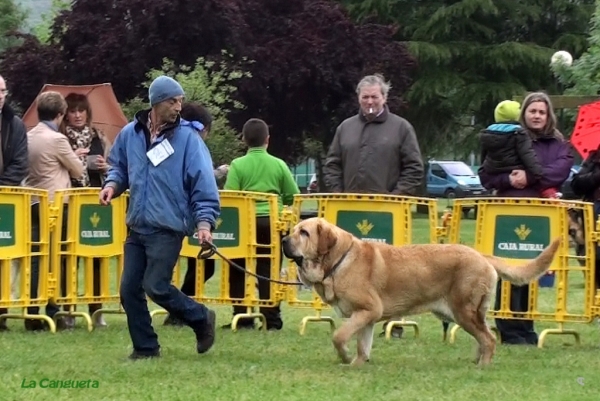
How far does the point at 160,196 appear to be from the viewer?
8141 mm

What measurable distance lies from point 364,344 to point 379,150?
220cm

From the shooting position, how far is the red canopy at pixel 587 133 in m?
10.0

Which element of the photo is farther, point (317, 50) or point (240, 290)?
point (317, 50)

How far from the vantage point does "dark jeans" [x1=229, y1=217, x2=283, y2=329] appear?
1054 centimetres

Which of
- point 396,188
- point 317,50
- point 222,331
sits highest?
point 317,50

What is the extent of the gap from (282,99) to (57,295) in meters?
23.5

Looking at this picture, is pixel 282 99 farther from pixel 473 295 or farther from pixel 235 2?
pixel 473 295

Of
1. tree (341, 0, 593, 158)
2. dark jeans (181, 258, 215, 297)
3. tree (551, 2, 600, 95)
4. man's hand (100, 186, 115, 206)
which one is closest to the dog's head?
man's hand (100, 186, 115, 206)

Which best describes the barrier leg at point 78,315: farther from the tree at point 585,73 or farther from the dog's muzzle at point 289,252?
the tree at point 585,73

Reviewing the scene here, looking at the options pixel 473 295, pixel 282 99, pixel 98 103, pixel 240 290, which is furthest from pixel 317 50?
pixel 473 295

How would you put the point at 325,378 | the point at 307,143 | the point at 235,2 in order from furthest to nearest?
the point at 307,143 < the point at 235,2 < the point at 325,378

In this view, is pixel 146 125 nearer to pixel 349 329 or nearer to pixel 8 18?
pixel 349 329

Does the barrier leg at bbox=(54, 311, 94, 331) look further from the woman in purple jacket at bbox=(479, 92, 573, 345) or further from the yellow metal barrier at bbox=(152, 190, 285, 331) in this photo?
the woman in purple jacket at bbox=(479, 92, 573, 345)

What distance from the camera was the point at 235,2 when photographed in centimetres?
3175
